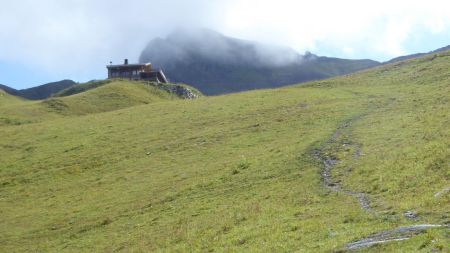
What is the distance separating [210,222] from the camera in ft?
93.7

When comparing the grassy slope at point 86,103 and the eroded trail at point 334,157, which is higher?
the grassy slope at point 86,103

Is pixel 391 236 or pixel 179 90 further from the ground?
pixel 179 90

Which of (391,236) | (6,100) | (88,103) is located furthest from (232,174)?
(6,100)

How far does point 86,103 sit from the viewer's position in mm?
96000

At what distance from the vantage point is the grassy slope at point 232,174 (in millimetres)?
24266

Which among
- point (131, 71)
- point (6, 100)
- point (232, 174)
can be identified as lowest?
point (232, 174)

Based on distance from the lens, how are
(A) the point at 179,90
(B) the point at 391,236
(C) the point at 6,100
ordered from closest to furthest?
(B) the point at 391,236, (A) the point at 179,90, (C) the point at 6,100

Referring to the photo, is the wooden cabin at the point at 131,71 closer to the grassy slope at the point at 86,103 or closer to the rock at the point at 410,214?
the grassy slope at the point at 86,103

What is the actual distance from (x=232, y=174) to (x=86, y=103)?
6228cm

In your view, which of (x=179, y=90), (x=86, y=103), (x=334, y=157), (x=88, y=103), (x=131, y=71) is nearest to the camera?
(x=334, y=157)

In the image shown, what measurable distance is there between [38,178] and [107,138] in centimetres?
1310

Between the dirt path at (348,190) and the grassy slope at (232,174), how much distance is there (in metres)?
0.49

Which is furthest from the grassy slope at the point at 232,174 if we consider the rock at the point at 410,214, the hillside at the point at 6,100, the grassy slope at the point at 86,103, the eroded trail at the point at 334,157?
the hillside at the point at 6,100

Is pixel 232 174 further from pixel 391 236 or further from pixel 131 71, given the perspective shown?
pixel 131 71
